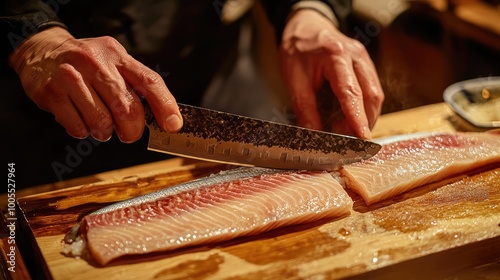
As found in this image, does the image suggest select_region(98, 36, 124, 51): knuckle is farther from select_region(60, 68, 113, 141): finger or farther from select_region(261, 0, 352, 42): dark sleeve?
select_region(261, 0, 352, 42): dark sleeve

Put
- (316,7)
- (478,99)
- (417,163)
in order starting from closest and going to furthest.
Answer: (417,163) → (316,7) → (478,99)

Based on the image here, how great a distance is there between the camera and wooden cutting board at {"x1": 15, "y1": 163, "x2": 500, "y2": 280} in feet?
5.88

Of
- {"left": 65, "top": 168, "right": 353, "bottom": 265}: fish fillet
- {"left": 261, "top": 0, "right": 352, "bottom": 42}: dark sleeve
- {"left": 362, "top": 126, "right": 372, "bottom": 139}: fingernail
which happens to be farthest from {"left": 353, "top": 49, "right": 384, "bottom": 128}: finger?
{"left": 261, "top": 0, "right": 352, "bottom": 42}: dark sleeve

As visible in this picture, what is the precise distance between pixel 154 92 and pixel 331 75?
85cm

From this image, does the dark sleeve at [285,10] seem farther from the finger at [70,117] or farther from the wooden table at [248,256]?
the finger at [70,117]

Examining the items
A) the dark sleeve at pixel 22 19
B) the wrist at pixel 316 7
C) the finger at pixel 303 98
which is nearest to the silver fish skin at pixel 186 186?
the finger at pixel 303 98

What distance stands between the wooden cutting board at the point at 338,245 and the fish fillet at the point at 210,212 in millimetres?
42

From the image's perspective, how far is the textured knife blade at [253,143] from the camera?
2076mm

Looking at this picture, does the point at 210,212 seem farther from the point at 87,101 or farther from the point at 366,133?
the point at 366,133

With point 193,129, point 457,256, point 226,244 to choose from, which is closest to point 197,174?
point 193,129

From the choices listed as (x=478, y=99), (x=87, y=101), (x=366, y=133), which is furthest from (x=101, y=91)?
(x=478, y=99)

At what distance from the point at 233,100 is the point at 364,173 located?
1.40 metres

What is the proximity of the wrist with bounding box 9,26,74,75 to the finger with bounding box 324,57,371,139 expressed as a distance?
3.40 feet

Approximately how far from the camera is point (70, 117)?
1942 millimetres
